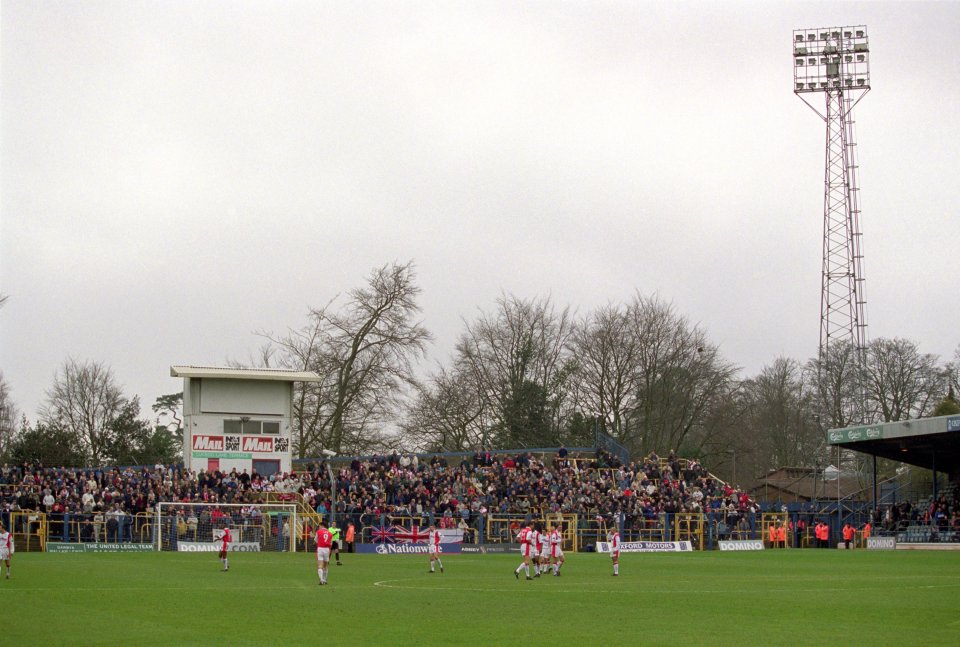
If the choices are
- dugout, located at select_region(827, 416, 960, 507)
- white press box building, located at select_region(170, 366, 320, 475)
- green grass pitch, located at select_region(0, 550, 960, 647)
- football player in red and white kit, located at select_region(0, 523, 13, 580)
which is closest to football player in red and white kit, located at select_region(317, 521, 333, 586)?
green grass pitch, located at select_region(0, 550, 960, 647)

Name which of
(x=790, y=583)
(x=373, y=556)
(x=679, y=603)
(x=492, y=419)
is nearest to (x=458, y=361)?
(x=492, y=419)

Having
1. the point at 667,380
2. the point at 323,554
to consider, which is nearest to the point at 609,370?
the point at 667,380

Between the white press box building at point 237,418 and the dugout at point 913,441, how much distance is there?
30.9 meters

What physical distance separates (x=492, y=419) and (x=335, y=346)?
12876mm

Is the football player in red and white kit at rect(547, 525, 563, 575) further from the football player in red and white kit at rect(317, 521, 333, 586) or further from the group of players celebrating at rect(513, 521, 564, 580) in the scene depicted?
the football player in red and white kit at rect(317, 521, 333, 586)

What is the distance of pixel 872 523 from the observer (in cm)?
6284

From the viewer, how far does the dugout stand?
187 feet

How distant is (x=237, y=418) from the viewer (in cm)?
6312

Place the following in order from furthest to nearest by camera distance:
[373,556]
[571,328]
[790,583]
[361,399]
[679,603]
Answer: [571,328], [361,399], [373,556], [790,583], [679,603]

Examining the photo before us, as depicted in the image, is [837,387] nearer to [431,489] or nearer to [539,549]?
[431,489]

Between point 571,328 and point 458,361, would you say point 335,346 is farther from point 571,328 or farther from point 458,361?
point 571,328

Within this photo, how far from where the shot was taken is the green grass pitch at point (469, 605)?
60.2 ft

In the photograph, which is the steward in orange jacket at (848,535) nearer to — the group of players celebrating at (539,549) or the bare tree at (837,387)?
the bare tree at (837,387)

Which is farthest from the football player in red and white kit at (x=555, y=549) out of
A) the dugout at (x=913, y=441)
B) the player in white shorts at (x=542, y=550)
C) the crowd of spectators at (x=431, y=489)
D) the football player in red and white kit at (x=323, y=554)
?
the dugout at (x=913, y=441)
